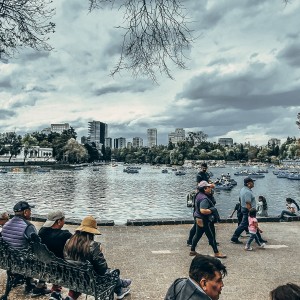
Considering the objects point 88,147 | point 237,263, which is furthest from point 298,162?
point 237,263

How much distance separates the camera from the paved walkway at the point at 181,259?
6550 mm

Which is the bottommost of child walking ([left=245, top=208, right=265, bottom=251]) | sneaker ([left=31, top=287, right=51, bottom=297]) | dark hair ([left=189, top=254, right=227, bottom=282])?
sneaker ([left=31, top=287, right=51, bottom=297])

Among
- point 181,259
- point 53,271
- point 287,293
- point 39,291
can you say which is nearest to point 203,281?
point 287,293

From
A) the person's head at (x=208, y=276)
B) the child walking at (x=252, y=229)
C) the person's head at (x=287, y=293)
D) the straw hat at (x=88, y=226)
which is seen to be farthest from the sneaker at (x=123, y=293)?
the child walking at (x=252, y=229)

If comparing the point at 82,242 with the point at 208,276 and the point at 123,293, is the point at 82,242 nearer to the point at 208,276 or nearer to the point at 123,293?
the point at 123,293

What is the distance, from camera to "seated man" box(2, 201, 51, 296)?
581 cm

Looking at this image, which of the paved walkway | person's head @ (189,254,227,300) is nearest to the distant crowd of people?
person's head @ (189,254,227,300)

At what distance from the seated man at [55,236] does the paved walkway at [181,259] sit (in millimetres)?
793

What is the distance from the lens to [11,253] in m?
5.81

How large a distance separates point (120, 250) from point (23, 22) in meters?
5.91

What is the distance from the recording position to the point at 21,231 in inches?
229

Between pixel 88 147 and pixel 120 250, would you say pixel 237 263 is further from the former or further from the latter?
pixel 88 147

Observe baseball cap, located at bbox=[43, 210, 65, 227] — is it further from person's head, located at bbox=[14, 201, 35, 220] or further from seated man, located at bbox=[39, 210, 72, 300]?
person's head, located at bbox=[14, 201, 35, 220]

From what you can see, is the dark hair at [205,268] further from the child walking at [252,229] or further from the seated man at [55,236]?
the child walking at [252,229]
